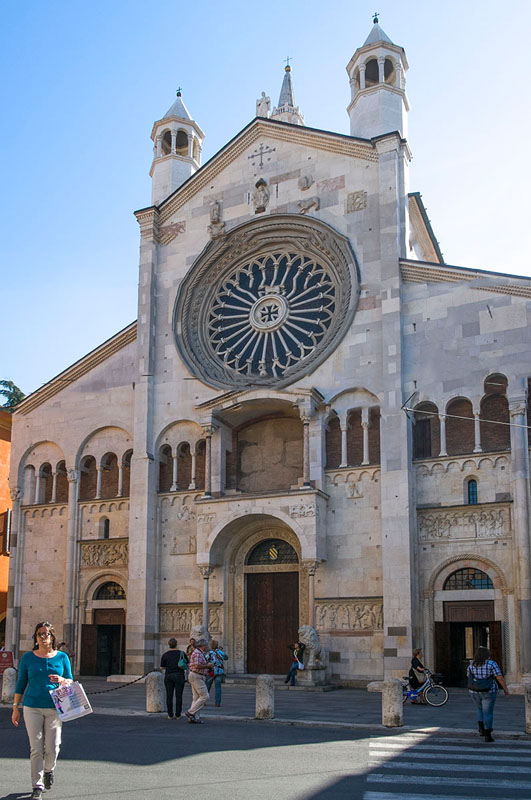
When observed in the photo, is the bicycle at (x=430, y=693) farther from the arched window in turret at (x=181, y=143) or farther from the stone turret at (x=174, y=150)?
the arched window in turret at (x=181, y=143)

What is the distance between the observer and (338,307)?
28688 millimetres

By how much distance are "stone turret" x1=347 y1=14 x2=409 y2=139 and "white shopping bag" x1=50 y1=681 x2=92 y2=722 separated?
2435 centimetres

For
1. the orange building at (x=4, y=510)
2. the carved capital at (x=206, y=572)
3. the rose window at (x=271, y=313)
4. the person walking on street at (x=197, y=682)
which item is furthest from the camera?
the orange building at (x=4, y=510)

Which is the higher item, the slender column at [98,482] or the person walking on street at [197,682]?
the slender column at [98,482]

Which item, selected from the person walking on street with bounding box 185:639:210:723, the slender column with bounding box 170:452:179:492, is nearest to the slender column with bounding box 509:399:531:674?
the person walking on street with bounding box 185:639:210:723

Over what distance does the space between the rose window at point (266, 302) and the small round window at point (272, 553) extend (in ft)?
17.1

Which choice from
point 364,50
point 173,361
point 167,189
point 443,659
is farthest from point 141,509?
point 364,50

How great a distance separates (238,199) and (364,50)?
6.80 metres

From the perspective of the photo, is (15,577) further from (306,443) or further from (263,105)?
(263,105)

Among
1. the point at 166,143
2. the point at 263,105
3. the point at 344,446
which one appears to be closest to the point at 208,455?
the point at 344,446

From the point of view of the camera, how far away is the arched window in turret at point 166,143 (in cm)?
3553

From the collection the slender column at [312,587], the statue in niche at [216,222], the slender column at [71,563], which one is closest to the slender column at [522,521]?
the slender column at [312,587]

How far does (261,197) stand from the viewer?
30562 millimetres

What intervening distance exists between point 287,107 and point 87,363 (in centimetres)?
2930
